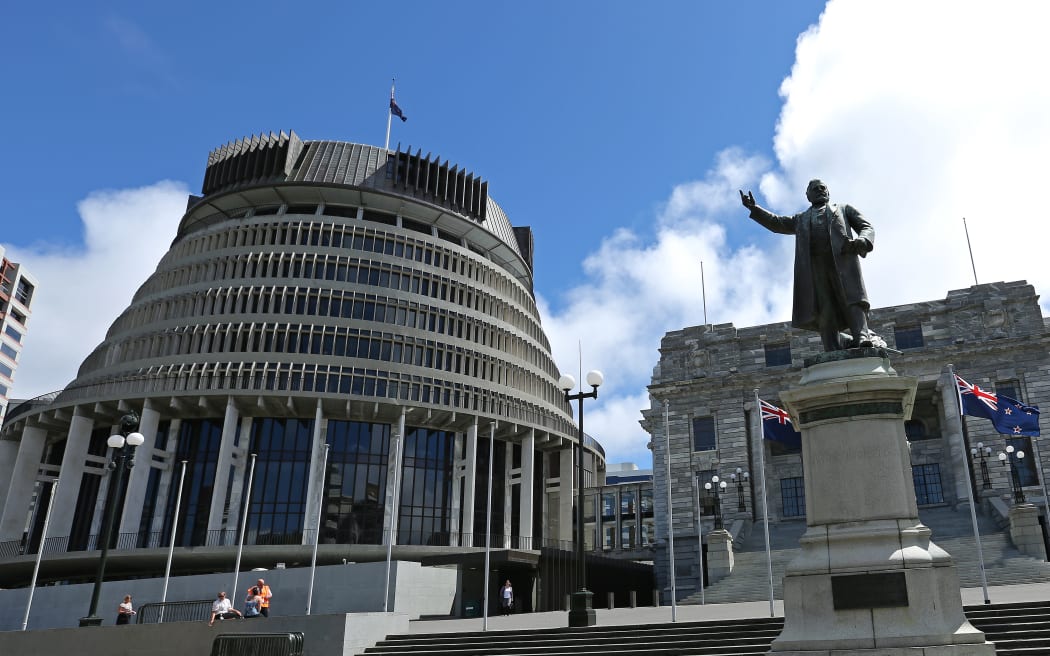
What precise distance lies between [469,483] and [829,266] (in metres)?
50.3

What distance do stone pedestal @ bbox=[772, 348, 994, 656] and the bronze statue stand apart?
0.81m

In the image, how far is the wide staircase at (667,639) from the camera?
16.8m

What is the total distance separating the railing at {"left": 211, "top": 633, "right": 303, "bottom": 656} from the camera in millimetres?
22156

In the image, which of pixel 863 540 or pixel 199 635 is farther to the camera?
pixel 199 635

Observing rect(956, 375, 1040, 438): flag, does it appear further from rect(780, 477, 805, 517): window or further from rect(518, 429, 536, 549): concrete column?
rect(518, 429, 536, 549): concrete column

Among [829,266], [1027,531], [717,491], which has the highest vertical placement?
[717,491]

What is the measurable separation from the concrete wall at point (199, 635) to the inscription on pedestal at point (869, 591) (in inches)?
620

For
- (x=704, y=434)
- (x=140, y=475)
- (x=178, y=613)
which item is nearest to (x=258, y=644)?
(x=178, y=613)

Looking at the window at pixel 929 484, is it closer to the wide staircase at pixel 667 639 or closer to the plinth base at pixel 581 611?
the wide staircase at pixel 667 639

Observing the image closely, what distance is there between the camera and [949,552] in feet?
130

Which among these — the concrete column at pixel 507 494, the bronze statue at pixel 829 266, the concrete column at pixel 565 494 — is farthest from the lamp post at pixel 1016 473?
the bronze statue at pixel 829 266

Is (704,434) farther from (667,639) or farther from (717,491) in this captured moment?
(667,639)

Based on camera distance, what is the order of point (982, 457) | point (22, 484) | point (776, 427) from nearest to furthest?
1. point (776, 427)
2. point (982, 457)
3. point (22, 484)

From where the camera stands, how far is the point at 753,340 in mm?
57219
